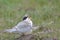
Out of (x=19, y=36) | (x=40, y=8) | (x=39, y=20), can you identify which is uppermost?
A: (x=40, y=8)

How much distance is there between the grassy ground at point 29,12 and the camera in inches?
434

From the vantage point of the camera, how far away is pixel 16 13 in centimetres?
1251

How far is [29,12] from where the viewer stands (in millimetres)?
12414

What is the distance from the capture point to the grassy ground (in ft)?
36.2

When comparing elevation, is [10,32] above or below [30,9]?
below

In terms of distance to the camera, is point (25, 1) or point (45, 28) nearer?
point (45, 28)

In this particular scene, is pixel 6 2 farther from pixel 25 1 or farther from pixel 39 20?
pixel 39 20

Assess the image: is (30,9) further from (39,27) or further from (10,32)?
(10,32)

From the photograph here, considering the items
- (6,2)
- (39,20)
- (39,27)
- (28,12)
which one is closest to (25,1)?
(6,2)

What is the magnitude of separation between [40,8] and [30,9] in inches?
13.6

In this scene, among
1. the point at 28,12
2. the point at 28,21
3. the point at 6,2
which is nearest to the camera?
the point at 28,21

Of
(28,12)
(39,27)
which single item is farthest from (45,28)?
(28,12)

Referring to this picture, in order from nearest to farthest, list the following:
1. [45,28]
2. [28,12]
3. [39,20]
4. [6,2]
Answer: [45,28] < [39,20] < [28,12] < [6,2]

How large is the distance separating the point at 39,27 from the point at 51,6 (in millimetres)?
2811
